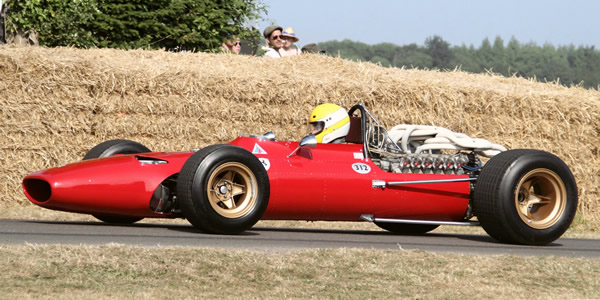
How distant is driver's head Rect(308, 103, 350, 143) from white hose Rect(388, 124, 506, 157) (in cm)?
66

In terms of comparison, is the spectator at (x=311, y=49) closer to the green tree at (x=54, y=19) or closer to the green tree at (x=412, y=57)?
the green tree at (x=54, y=19)

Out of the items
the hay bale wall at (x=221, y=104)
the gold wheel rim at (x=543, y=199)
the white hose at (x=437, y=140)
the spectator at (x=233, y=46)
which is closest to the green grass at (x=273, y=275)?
the gold wheel rim at (x=543, y=199)

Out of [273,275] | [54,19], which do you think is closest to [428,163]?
[273,275]

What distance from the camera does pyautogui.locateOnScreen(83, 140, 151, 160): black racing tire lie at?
383 inches

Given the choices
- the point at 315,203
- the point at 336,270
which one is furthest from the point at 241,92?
the point at 336,270

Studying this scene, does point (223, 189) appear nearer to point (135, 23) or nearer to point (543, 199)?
point (543, 199)

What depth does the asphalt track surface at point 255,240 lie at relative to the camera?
7398 millimetres

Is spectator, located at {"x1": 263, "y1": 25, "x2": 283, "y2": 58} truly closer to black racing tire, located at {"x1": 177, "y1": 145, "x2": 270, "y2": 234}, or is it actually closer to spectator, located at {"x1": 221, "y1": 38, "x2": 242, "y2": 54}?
spectator, located at {"x1": 221, "y1": 38, "x2": 242, "y2": 54}

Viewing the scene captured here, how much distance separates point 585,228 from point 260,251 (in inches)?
320

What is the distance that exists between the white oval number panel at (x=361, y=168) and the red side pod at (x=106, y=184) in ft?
5.88

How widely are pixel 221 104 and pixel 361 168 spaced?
487cm

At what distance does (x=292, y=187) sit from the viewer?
8.90 m

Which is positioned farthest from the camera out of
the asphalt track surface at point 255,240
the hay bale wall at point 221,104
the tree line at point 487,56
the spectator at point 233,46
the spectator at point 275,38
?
the tree line at point 487,56

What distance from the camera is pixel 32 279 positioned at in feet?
18.6
